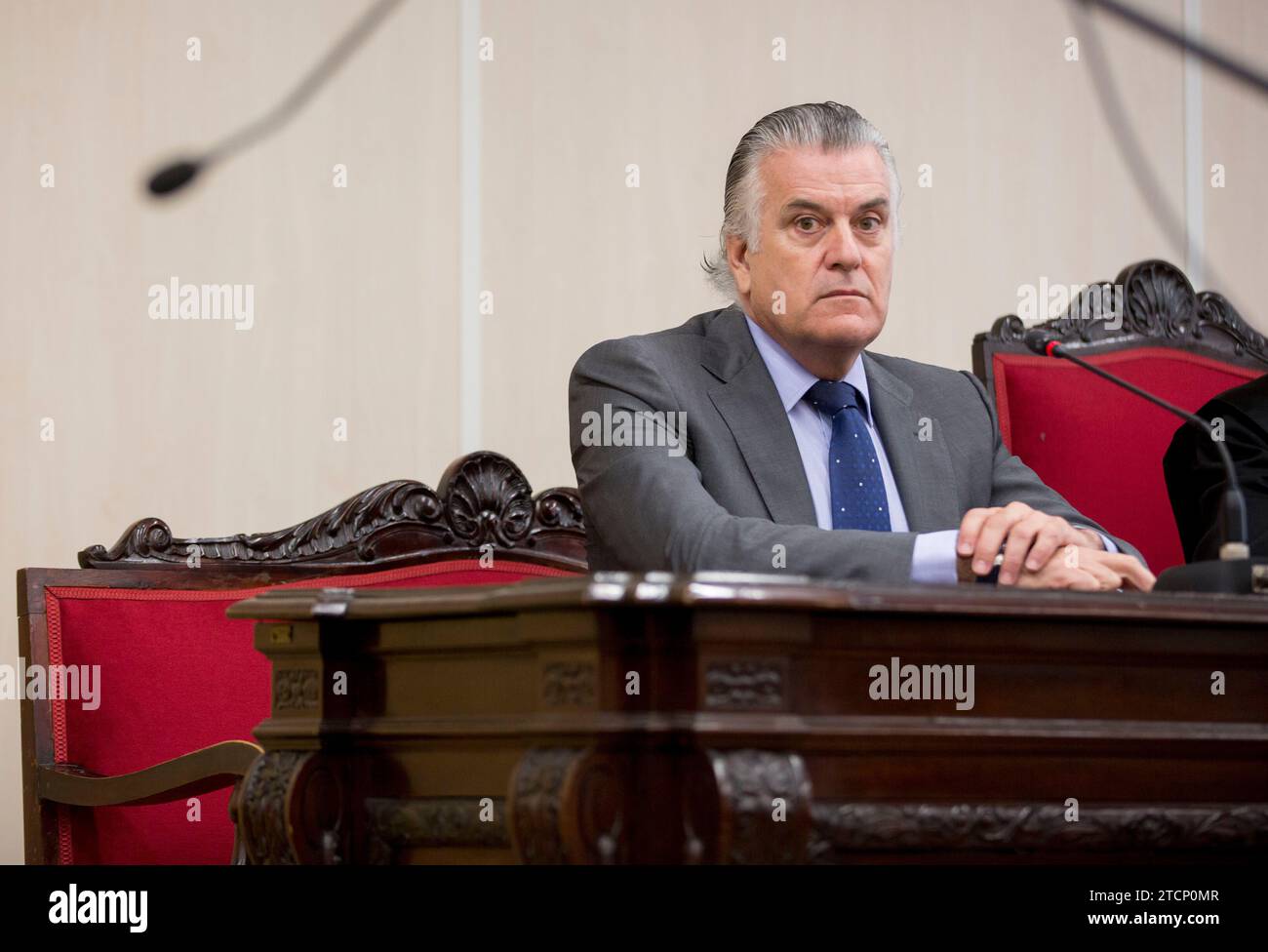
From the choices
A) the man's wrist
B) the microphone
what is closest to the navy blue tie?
the man's wrist

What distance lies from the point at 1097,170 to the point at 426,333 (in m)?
1.76

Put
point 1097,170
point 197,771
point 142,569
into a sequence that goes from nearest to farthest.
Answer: point 197,771 < point 142,569 < point 1097,170

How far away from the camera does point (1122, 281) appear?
3.32 meters

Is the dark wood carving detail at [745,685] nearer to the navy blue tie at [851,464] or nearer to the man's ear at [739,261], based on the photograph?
the navy blue tie at [851,464]

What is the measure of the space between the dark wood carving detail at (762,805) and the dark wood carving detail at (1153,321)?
1.95m

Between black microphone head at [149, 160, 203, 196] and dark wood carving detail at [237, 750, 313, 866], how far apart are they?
1951 mm

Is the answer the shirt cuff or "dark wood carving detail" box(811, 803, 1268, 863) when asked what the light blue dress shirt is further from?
"dark wood carving detail" box(811, 803, 1268, 863)

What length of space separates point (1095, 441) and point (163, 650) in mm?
1716

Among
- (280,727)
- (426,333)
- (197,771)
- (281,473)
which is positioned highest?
(426,333)

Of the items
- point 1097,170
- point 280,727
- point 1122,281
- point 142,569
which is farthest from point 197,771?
point 1097,170

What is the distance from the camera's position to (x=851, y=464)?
7.75 feet

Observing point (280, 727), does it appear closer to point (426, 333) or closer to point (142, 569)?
point (142, 569)

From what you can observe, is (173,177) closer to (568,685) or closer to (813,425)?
(813,425)
